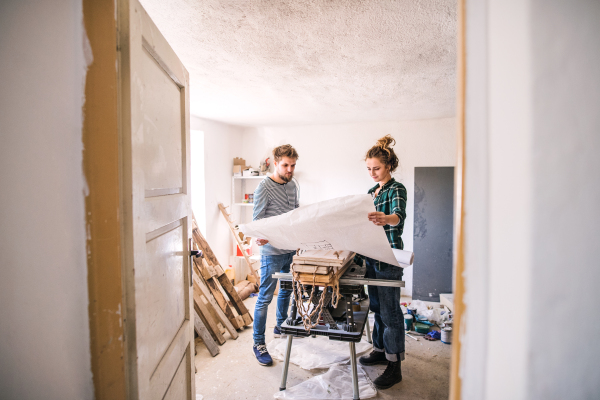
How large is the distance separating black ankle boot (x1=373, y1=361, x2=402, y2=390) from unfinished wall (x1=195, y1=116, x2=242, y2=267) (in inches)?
107

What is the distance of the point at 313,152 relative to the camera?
4523mm

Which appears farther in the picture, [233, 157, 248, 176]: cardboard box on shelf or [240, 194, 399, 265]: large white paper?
[233, 157, 248, 176]: cardboard box on shelf

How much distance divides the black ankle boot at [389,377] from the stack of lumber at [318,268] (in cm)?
98

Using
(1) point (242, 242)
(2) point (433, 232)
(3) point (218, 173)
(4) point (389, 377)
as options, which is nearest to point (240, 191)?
(3) point (218, 173)

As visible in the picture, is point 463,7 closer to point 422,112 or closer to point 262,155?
point 422,112

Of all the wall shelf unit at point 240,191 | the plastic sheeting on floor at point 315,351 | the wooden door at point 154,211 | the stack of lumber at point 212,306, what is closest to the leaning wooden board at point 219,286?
the stack of lumber at point 212,306

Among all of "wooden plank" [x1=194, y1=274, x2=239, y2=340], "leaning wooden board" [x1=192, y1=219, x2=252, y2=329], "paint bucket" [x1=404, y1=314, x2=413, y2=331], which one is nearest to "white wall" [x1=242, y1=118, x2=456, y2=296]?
"paint bucket" [x1=404, y1=314, x2=413, y2=331]

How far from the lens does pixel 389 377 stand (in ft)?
7.10

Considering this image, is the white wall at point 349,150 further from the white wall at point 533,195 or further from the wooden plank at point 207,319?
the white wall at point 533,195

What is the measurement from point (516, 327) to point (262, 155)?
4.39 metres

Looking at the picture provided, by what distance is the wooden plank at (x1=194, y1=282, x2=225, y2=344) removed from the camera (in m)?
2.76

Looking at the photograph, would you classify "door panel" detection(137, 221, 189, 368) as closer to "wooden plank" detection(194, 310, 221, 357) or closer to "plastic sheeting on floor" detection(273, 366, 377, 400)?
"plastic sheeting on floor" detection(273, 366, 377, 400)

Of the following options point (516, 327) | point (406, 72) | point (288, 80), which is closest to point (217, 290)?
point (288, 80)

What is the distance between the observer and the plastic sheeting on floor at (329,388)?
2.02 meters
